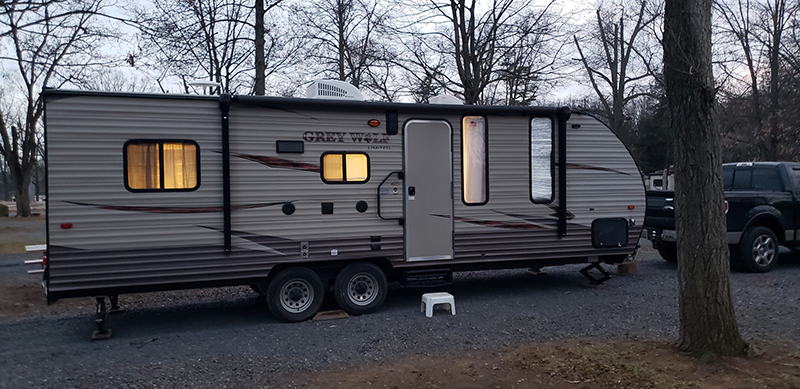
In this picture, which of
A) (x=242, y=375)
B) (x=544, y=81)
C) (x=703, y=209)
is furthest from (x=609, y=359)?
(x=544, y=81)

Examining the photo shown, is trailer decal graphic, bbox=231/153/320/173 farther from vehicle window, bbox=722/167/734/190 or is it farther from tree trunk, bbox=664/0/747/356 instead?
vehicle window, bbox=722/167/734/190

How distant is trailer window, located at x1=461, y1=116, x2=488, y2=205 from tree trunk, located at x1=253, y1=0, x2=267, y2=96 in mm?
6806

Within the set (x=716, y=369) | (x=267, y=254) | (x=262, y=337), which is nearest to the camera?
(x=716, y=369)

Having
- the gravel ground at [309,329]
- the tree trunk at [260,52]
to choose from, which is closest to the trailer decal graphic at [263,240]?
the gravel ground at [309,329]

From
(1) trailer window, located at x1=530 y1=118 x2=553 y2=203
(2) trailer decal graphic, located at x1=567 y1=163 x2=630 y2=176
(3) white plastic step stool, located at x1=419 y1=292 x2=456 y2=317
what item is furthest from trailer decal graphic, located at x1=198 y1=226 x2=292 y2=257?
(2) trailer decal graphic, located at x1=567 y1=163 x2=630 y2=176

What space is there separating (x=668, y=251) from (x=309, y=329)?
24.9 ft

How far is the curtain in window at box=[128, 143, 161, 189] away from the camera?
696 cm

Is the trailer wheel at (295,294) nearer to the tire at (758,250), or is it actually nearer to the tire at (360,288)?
the tire at (360,288)

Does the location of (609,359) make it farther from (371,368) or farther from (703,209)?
(371,368)

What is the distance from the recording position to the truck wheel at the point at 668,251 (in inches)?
435

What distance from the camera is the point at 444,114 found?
324 inches

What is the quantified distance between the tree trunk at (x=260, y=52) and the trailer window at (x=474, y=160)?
6.81 meters

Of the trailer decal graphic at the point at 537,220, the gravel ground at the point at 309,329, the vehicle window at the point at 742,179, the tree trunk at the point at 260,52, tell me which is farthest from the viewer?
the tree trunk at the point at 260,52

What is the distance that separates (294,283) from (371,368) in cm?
232
